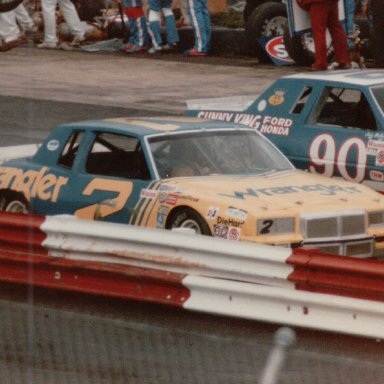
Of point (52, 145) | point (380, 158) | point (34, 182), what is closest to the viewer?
point (34, 182)

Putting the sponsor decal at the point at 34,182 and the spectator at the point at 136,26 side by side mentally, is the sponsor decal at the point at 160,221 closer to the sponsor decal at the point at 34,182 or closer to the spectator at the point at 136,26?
the sponsor decal at the point at 34,182

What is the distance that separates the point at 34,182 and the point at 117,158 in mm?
662

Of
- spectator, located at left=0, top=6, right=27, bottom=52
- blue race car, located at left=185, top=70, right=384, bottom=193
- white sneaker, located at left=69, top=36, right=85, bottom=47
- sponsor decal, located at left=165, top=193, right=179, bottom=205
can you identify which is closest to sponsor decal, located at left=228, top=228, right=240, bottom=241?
sponsor decal, located at left=165, top=193, right=179, bottom=205

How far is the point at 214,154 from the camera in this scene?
10.2 m

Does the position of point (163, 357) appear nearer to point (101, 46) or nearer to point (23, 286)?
point (23, 286)

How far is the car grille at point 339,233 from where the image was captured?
916 centimetres

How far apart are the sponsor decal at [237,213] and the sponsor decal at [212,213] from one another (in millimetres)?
89

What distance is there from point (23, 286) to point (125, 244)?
104 cm

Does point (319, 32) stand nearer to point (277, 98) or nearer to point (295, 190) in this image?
point (277, 98)

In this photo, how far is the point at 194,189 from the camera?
951 centimetres

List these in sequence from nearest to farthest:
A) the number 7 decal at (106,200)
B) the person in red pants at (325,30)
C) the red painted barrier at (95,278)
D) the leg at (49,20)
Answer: the red painted barrier at (95,278) < the number 7 decal at (106,200) < the person in red pants at (325,30) < the leg at (49,20)

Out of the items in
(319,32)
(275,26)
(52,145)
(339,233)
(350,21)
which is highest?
(52,145)

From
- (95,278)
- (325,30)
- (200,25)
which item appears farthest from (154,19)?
(95,278)

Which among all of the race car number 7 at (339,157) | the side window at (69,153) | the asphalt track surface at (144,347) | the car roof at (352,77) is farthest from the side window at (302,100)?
the asphalt track surface at (144,347)
